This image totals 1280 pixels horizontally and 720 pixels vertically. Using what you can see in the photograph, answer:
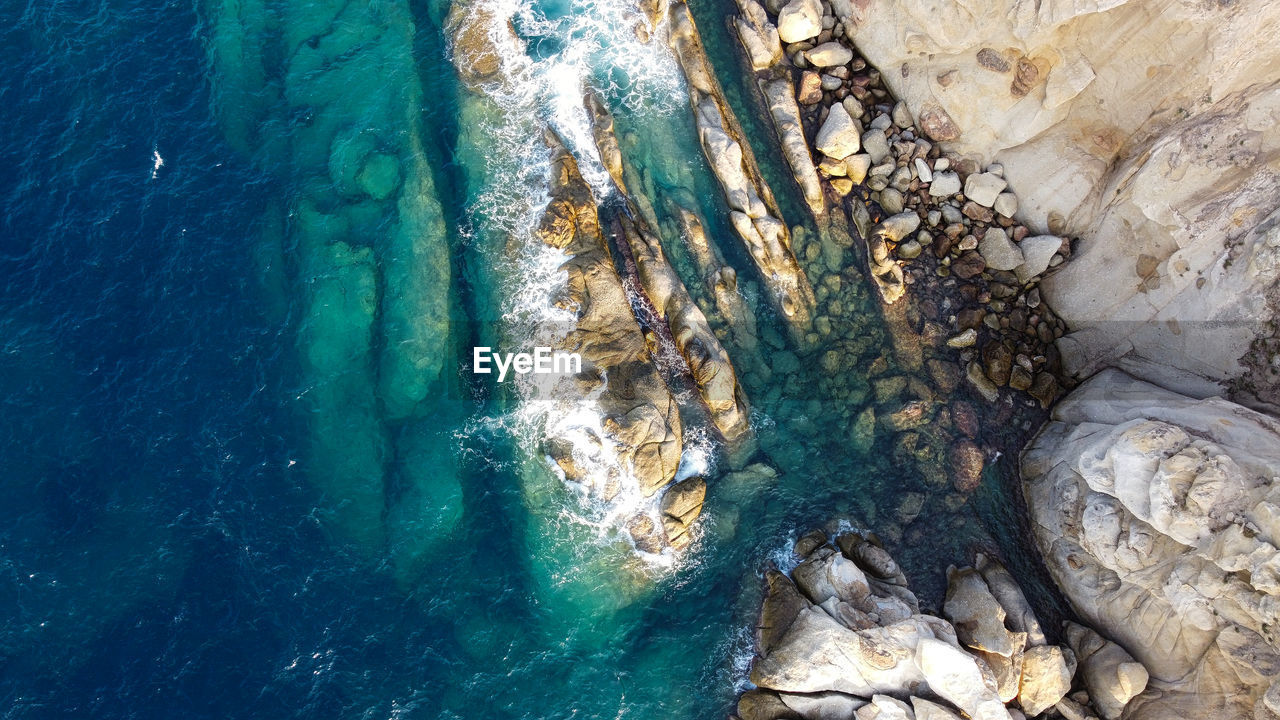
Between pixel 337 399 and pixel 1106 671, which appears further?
pixel 337 399

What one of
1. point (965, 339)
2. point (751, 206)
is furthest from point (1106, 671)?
point (751, 206)

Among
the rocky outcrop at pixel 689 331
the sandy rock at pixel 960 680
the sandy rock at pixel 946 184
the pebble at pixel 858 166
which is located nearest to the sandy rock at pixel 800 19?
the pebble at pixel 858 166

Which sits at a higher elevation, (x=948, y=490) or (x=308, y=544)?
(x=948, y=490)

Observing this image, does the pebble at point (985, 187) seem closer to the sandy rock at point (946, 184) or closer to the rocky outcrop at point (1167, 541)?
the sandy rock at point (946, 184)

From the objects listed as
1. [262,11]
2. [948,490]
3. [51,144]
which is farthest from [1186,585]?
[51,144]

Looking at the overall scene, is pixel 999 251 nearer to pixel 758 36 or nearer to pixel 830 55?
pixel 830 55

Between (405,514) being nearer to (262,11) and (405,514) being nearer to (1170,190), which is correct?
(262,11)
